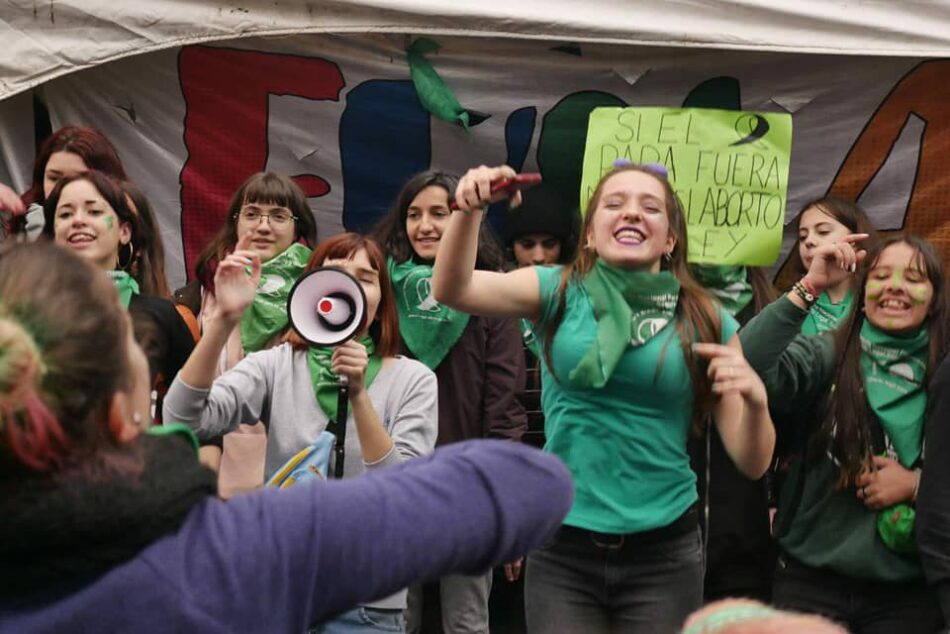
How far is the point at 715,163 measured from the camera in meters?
4.07

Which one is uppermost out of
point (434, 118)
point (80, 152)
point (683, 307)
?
point (434, 118)

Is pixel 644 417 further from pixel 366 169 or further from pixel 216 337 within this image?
pixel 366 169

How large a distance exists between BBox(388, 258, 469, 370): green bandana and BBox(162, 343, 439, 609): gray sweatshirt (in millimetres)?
671

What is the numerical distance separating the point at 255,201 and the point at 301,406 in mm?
1161

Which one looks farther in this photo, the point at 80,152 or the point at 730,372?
the point at 80,152

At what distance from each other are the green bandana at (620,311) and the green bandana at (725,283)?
4.05 feet

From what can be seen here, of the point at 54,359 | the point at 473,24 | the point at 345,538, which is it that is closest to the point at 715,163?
the point at 473,24

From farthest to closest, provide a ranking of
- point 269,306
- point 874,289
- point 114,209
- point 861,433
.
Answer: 1. point 269,306
2. point 114,209
3. point 874,289
4. point 861,433

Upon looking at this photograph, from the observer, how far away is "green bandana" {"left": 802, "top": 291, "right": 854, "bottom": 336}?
3.87 m

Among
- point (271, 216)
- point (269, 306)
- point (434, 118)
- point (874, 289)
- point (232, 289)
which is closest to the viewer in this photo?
point (232, 289)

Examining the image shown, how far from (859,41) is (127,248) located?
273cm

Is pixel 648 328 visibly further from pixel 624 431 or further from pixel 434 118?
pixel 434 118

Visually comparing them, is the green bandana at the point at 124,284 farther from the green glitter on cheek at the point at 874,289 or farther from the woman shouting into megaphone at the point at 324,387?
the green glitter on cheek at the point at 874,289

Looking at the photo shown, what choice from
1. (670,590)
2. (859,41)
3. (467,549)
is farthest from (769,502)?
(467,549)
